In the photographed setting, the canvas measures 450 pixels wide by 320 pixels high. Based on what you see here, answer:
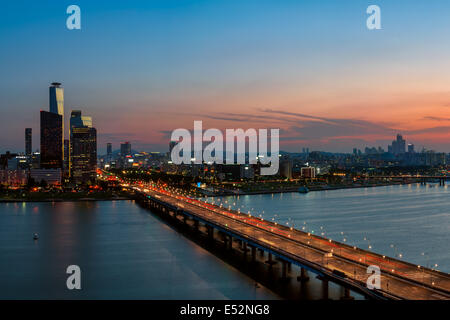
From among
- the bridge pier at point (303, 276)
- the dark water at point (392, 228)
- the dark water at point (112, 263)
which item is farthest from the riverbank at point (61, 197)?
the bridge pier at point (303, 276)

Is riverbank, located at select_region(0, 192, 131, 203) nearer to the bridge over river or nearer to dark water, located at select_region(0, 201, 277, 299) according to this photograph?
dark water, located at select_region(0, 201, 277, 299)

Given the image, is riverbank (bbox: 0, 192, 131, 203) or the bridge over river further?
riverbank (bbox: 0, 192, 131, 203)

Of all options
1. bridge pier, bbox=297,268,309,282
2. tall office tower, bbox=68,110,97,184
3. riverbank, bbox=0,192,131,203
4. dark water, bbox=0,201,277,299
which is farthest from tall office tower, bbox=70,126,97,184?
bridge pier, bbox=297,268,309,282

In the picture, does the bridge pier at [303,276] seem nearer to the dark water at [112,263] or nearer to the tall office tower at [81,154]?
the dark water at [112,263]

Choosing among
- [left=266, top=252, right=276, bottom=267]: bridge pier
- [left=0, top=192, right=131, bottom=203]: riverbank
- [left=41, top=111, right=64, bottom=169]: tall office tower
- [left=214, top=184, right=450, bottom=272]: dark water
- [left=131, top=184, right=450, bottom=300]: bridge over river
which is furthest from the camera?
[left=41, top=111, right=64, bottom=169]: tall office tower
